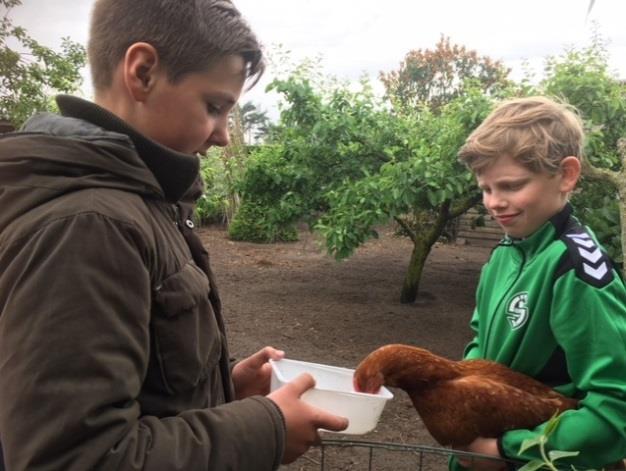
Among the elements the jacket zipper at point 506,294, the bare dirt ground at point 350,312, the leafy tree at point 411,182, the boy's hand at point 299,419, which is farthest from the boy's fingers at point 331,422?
the leafy tree at point 411,182

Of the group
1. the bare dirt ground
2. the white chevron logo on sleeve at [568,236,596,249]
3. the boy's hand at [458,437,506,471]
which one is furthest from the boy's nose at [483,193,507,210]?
the bare dirt ground

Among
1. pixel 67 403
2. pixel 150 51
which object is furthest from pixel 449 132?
pixel 67 403

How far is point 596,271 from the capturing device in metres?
1.61

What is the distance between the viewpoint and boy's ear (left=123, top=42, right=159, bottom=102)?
1100 mm

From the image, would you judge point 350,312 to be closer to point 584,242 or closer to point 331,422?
point 584,242

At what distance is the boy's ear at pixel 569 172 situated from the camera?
187 centimetres

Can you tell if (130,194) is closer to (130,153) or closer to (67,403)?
(130,153)

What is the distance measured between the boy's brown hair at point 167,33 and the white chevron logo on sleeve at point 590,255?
3.73 feet

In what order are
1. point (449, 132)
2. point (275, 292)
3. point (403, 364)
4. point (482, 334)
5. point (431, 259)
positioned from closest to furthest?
point (403, 364) → point (482, 334) → point (449, 132) → point (275, 292) → point (431, 259)

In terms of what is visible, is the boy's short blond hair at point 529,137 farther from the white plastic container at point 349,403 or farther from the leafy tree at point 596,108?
the leafy tree at point 596,108

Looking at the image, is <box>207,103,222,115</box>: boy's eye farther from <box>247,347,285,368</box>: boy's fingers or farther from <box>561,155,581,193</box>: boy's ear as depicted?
<box>561,155,581,193</box>: boy's ear

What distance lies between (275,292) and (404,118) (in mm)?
3223

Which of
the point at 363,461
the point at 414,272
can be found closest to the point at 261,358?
the point at 363,461

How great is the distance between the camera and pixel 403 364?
168cm
